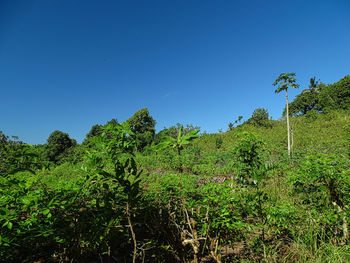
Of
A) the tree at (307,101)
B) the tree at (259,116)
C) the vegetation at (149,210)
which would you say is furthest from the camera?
the tree at (307,101)

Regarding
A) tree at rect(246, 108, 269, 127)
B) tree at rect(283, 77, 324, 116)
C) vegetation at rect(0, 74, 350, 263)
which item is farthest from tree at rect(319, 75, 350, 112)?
vegetation at rect(0, 74, 350, 263)

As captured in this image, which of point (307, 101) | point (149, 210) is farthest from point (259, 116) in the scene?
point (149, 210)

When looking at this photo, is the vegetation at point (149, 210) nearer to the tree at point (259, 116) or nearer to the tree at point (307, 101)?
the tree at point (259, 116)

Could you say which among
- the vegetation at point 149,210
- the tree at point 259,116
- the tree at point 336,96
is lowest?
the vegetation at point 149,210

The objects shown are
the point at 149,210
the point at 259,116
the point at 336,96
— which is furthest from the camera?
the point at 336,96

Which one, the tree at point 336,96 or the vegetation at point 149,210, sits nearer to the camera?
the vegetation at point 149,210

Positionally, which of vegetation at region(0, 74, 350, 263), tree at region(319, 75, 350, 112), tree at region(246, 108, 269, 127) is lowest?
vegetation at region(0, 74, 350, 263)

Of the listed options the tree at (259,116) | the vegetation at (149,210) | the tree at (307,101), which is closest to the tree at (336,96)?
the tree at (307,101)

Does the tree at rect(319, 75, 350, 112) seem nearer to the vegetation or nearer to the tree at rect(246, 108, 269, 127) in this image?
the tree at rect(246, 108, 269, 127)

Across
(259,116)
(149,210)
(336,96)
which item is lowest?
(149,210)

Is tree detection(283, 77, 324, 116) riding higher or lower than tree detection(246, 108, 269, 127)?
higher

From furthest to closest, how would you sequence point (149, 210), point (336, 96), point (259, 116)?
point (336, 96) → point (259, 116) → point (149, 210)

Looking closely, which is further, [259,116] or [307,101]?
[307,101]

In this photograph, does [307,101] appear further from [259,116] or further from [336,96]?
[259,116]
